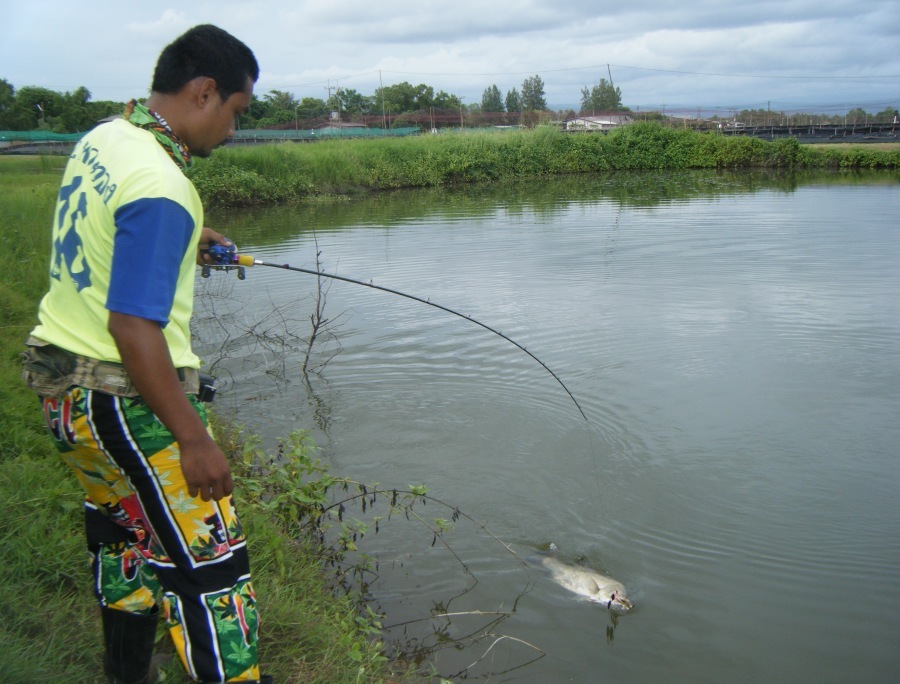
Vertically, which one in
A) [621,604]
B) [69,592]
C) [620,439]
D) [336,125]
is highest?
[336,125]

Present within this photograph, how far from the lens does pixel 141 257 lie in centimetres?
167

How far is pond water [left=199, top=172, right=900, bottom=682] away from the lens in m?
3.47

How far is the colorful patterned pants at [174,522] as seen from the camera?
1.79 metres

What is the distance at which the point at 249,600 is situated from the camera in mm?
1924

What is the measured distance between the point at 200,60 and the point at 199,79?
0.04m

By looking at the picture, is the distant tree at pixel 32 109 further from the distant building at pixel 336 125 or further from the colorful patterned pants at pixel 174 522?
the colorful patterned pants at pixel 174 522

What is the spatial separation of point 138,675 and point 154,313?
3.93 feet

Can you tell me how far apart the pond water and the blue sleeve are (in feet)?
7.17

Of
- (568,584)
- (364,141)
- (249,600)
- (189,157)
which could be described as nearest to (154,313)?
(189,157)

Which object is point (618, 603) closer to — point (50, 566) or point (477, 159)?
point (50, 566)

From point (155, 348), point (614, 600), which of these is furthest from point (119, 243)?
point (614, 600)

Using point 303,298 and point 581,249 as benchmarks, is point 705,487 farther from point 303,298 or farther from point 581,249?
point 581,249

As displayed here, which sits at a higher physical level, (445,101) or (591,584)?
(445,101)

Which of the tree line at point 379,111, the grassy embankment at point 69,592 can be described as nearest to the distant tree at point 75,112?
the tree line at point 379,111
